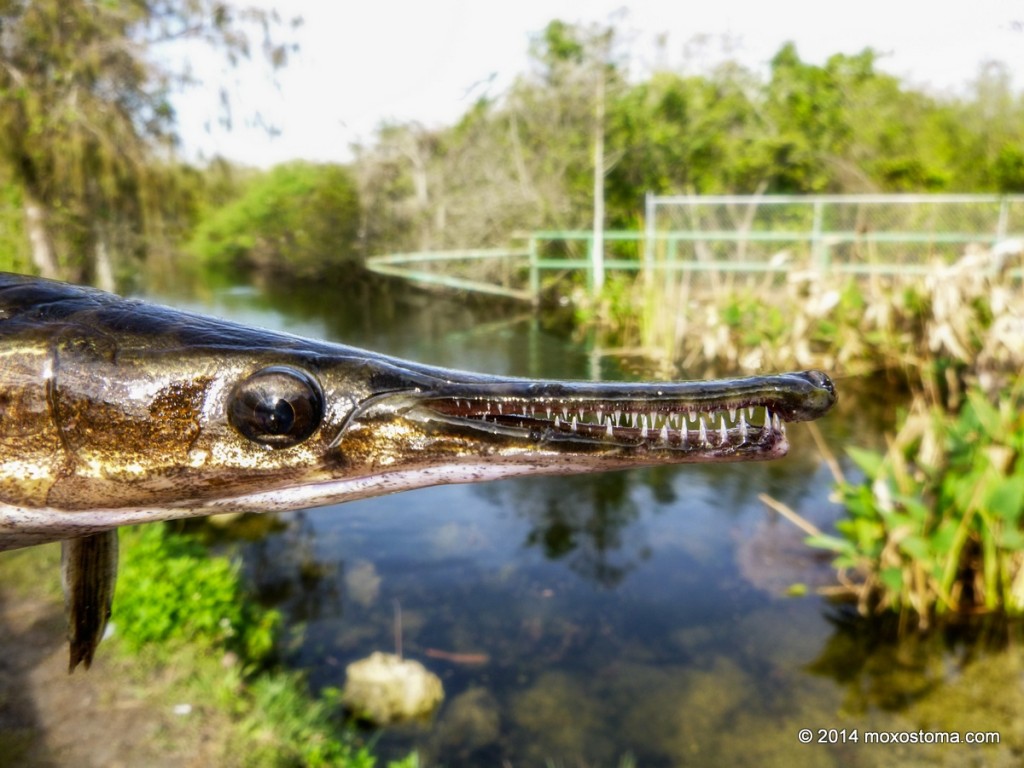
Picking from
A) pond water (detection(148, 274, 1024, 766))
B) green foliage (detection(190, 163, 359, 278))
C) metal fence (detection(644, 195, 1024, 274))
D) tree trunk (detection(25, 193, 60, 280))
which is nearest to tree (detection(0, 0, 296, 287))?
tree trunk (detection(25, 193, 60, 280))

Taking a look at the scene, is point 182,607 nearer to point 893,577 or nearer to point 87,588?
point 87,588

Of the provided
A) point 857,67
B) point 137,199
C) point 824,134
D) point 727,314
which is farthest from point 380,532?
point 857,67

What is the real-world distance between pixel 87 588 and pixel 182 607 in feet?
8.97

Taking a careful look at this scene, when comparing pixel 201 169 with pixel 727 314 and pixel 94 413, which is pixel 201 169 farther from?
pixel 94 413

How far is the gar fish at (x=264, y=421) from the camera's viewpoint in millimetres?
1130

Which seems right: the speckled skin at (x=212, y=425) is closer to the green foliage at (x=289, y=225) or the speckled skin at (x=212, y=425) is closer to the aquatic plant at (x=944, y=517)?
the aquatic plant at (x=944, y=517)

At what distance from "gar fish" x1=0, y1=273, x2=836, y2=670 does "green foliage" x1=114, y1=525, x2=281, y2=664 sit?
2846mm

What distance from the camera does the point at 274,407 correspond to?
1.18 meters

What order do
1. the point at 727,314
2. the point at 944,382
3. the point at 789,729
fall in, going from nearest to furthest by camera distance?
the point at 789,729 → the point at 727,314 → the point at 944,382

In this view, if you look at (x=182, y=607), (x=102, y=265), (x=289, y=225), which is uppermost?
(x=289, y=225)

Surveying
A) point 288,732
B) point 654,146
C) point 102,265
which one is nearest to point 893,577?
point 288,732

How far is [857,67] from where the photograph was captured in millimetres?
20281

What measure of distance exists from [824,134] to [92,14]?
1785 centimetres

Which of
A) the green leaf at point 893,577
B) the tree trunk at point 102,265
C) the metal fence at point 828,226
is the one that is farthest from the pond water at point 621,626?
the tree trunk at point 102,265
